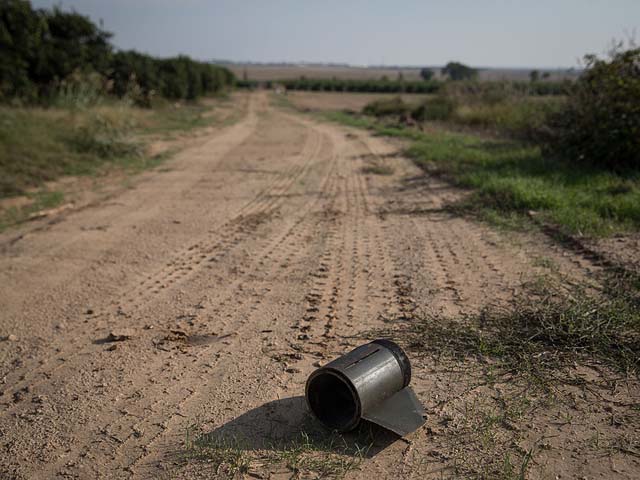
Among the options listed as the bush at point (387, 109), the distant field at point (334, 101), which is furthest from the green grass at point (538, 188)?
the distant field at point (334, 101)

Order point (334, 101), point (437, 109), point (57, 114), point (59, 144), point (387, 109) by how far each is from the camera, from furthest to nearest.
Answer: point (334, 101), point (387, 109), point (437, 109), point (57, 114), point (59, 144)

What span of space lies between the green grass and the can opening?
152 inches

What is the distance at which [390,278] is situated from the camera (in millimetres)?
4895

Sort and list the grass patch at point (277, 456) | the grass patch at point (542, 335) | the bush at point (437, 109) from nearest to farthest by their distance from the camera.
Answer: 1. the grass patch at point (277, 456)
2. the grass patch at point (542, 335)
3. the bush at point (437, 109)

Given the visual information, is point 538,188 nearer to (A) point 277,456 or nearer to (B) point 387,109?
(A) point 277,456

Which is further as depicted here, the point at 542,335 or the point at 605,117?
the point at 605,117

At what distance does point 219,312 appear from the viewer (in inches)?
169

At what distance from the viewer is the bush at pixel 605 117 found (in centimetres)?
859

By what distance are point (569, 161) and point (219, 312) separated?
7.31 metres

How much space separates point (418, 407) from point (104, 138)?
9.83 meters

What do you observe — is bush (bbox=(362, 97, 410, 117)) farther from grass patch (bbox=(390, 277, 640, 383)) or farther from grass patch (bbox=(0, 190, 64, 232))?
grass patch (bbox=(390, 277, 640, 383))

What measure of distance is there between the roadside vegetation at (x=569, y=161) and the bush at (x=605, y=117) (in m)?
0.01

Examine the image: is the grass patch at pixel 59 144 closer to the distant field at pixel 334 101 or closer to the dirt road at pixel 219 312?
the dirt road at pixel 219 312

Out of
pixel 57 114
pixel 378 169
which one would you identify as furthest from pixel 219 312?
pixel 57 114
